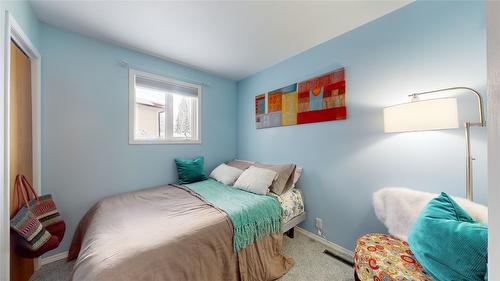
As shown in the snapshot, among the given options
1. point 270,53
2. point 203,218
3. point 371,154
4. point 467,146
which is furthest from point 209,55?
point 467,146

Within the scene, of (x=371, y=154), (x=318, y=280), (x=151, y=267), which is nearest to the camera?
(x=151, y=267)

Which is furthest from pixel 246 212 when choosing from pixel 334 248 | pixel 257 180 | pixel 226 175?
pixel 334 248

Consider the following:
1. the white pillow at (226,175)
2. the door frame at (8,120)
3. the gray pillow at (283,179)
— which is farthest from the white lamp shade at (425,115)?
the door frame at (8,120)

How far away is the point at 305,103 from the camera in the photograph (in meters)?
Answer: 2.29

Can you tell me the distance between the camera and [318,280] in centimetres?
155

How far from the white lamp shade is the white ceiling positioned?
100cm

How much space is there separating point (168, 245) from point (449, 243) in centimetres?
165

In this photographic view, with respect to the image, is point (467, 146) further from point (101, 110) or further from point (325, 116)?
point (101, 110)

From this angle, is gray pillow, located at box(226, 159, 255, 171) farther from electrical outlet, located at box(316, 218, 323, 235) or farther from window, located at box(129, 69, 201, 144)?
electrical outlet, located at box(316, 218, 323, 235)

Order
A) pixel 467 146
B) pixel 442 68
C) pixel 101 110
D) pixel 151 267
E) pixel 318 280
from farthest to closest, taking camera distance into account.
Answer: pixel 101 110
pixel 318 280
pixel 442 68
pixel 467 146
pixel 151 267

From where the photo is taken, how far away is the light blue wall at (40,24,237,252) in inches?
70.6

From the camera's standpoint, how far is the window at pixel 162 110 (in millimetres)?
2332

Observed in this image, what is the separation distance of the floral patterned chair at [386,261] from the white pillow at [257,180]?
41.0 inches

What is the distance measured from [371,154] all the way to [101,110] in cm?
304
